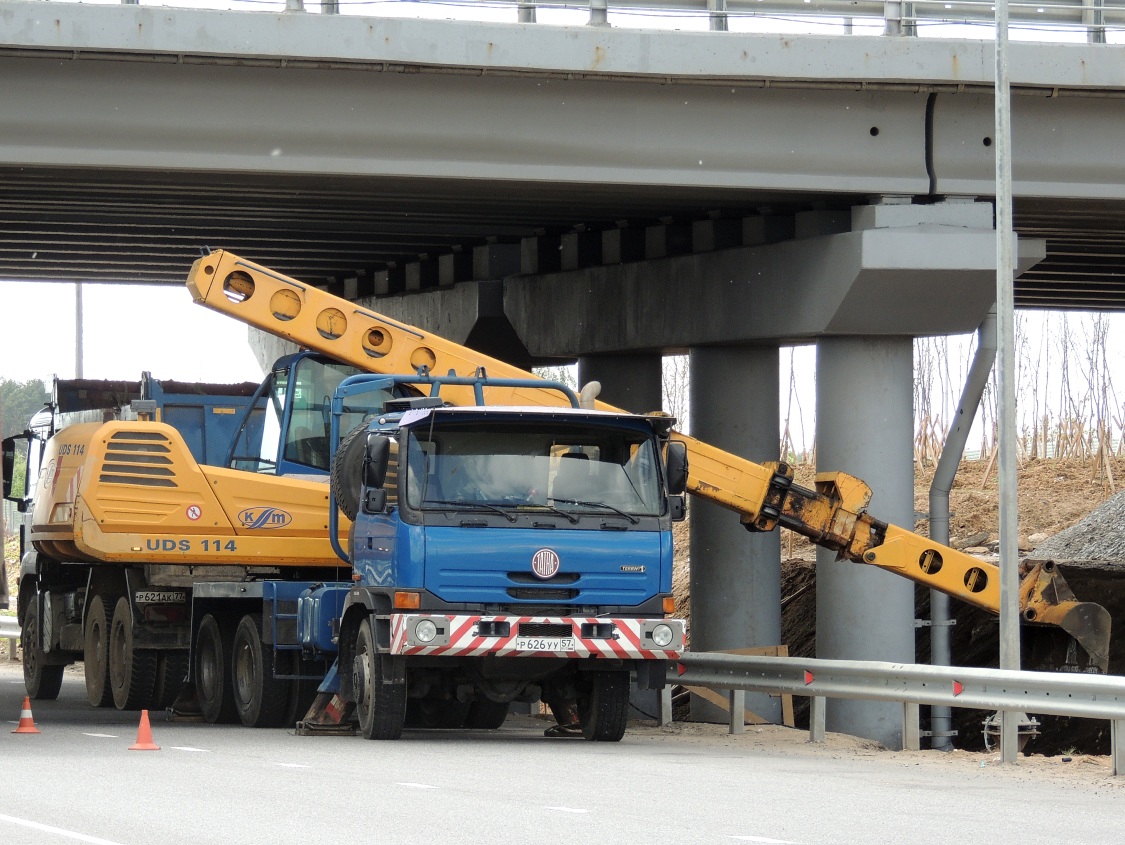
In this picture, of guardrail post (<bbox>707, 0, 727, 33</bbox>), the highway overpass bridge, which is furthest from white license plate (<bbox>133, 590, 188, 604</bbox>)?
guardrail post (<bbox>707, 0, 727, 33</bbox>)

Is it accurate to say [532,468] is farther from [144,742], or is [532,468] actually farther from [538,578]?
[144,742]

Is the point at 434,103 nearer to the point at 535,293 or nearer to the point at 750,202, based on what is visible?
the point at 750,202

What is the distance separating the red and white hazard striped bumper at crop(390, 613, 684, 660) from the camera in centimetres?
1553

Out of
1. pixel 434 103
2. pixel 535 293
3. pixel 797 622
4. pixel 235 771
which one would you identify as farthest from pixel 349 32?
pixel 797 622

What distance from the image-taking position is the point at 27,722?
17.4 metres

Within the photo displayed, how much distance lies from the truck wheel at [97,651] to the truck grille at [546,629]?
7.07m

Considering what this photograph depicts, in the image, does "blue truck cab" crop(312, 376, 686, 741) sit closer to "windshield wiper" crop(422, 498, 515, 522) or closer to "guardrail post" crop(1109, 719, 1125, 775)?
"windshield wiper" crop(422, 498, 515, 522)

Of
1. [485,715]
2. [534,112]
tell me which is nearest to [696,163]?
[534,112]

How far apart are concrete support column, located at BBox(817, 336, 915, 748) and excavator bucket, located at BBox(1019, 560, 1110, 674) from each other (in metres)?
1.63

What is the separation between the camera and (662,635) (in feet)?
52.8

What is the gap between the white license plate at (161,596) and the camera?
19.8 metres

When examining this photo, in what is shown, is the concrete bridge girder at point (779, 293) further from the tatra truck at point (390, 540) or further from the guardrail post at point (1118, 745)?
the guardrail post at point (1118, 745)

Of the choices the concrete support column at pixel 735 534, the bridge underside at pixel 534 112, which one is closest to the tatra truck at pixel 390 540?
the bridge underside at pixel 534 112

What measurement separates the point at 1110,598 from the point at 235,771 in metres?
18.6
